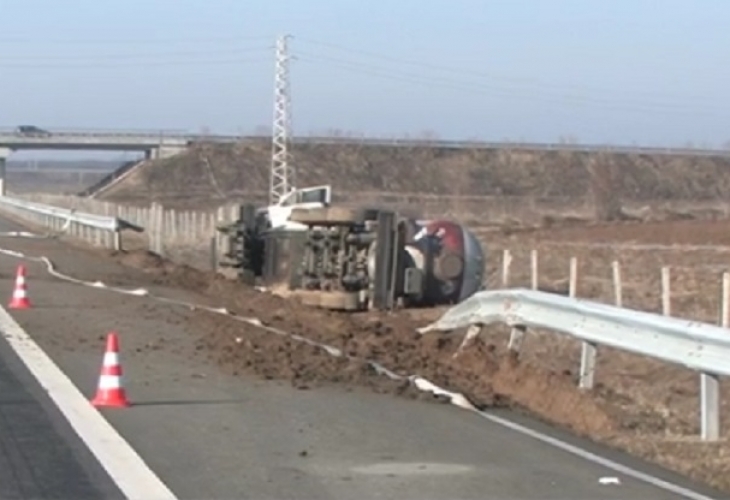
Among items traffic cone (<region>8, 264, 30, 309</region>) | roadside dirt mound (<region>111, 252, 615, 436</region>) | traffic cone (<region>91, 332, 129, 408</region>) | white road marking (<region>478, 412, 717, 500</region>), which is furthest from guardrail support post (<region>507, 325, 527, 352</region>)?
traffic cone (<region>8, 264, 30, 309</region>)

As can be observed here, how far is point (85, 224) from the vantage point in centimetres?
4972

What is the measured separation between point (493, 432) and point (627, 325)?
8.14ft

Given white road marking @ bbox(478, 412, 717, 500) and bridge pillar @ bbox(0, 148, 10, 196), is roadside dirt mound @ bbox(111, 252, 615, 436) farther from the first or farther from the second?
bridge pillar @ bbox(0, 148, 10, 196)

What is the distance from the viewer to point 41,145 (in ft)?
451

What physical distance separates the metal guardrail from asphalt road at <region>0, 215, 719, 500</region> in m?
1.21

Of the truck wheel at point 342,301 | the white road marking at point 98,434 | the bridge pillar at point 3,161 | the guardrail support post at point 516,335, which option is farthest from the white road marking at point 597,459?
the bridge pillar at point 3,161

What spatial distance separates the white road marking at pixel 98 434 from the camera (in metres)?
10.4

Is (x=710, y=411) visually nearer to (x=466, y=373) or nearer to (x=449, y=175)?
(x=466, y=373)

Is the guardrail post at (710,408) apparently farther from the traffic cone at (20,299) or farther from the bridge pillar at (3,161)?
the bridge pillar at (3,161)

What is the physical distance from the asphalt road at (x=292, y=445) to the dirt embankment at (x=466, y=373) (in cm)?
53

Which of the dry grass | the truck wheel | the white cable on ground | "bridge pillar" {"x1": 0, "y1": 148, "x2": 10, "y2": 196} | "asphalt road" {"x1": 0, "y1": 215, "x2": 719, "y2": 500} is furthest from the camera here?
"bridge pillar" {"x1": 0, "y1": 148, "x2": 10, "y2": 196}

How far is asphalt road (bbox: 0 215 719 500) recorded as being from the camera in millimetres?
10594

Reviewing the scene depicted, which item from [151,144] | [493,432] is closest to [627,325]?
[493,432]

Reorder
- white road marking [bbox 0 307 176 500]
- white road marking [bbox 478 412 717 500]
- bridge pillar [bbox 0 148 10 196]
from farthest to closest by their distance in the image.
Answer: bridge pillar [bbox 0 148 10 196], white road marking [bbox 478 412 717 500], white road marking [bbox 0 307 176 500]
